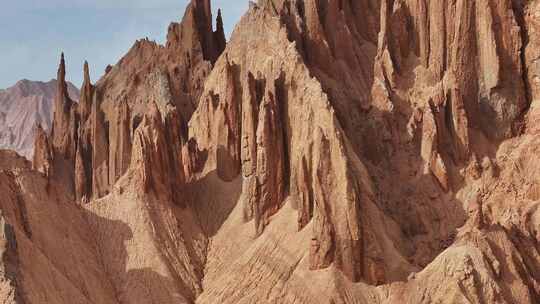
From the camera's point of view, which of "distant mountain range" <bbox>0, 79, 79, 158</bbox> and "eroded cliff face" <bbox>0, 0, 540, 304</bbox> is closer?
"eroded cliff face" <bbox>0, 0, 540, 304</bbox>

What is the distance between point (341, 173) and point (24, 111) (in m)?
115

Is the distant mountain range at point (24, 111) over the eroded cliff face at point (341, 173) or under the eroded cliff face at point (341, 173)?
over

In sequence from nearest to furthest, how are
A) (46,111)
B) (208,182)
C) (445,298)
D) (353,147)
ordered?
1. (445,298)
2. (353,147)
3. (208,182)
4. (46,111)

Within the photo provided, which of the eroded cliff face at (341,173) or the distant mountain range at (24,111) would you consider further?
the distant mountain range at (24,111)

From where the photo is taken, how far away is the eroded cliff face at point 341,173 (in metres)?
40.7

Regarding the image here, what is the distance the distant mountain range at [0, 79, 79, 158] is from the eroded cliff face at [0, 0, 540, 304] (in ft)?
268

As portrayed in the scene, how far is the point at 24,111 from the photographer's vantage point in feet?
490

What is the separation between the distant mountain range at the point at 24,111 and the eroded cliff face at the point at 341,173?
81.7 m

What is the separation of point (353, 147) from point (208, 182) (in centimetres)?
766

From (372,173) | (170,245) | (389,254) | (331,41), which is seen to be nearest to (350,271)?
(389,254)

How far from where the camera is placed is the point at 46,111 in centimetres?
14812

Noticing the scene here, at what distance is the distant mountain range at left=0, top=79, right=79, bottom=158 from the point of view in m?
138

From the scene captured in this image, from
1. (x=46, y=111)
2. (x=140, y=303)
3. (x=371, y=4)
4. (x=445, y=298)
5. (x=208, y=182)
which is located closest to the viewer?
(x=445, y=298)

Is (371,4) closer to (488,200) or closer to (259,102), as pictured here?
(259,102)
